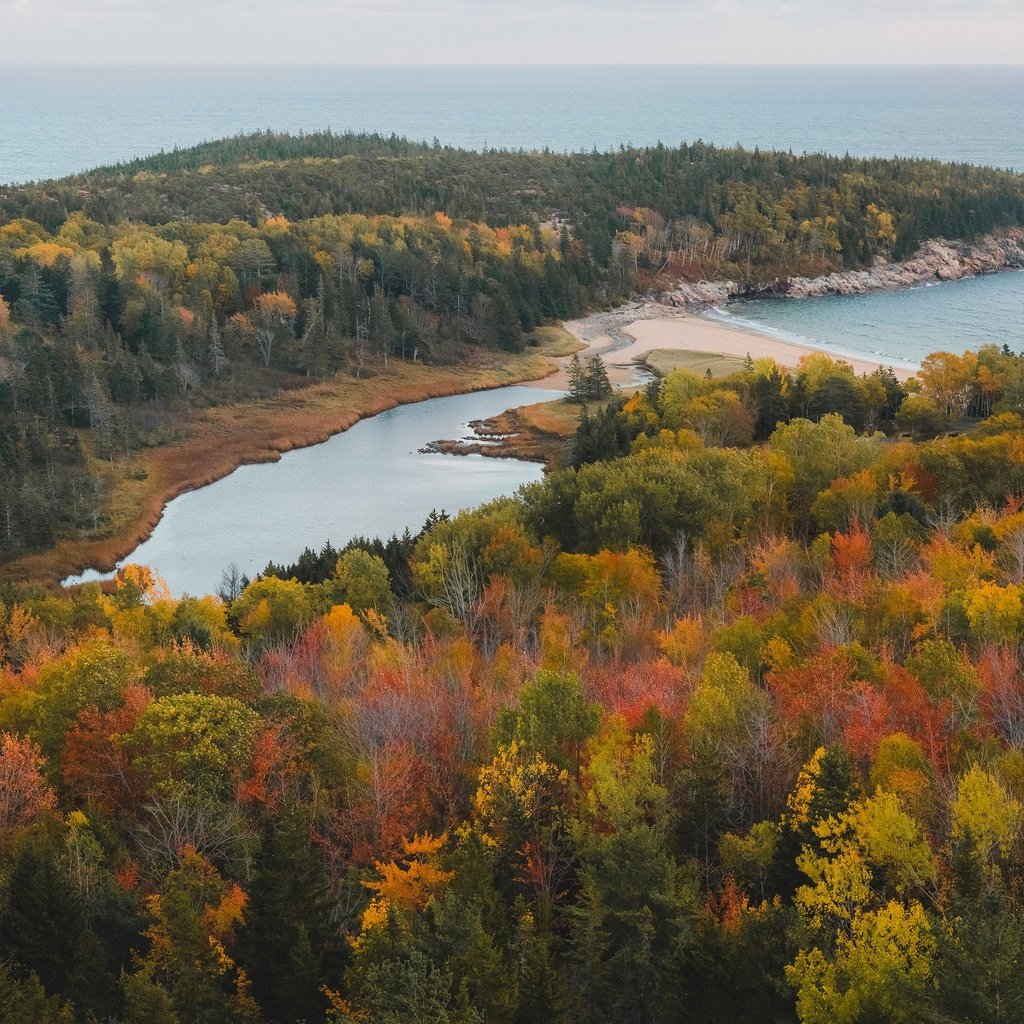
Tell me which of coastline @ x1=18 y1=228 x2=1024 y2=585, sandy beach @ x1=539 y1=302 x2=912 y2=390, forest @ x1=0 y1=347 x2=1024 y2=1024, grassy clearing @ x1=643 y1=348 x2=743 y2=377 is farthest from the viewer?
sandy beach @ x1=539 y1=302 x2=912 y2=390

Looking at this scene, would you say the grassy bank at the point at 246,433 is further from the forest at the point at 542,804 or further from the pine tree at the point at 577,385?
the forest at the point at 542,804

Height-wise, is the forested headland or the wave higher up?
the forested headland

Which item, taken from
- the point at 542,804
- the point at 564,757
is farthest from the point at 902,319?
the point at 542,804

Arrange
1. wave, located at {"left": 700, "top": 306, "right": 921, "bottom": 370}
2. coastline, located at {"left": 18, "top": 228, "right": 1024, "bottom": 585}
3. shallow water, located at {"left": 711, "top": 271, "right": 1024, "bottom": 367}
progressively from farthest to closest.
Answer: shallow water, located at {"left": 711, "top": 271, "right": 1024, "bottom": 367} < wave, located at {"left": 700, "top": 306, "right": 921, "bottom": 370} < coastline, located at {"left": 18, "top": 228, "right": 1024, "bottom": 585}

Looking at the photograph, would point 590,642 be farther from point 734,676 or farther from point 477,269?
point 477,269

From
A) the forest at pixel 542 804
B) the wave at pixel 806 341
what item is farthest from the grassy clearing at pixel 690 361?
the forest at pixel 542 804

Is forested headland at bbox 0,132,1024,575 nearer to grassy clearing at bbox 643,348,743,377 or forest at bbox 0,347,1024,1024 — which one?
grassy clearing at bbox 643,348,743,377

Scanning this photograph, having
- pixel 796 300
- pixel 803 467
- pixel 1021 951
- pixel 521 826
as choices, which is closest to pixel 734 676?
pixel 521 826

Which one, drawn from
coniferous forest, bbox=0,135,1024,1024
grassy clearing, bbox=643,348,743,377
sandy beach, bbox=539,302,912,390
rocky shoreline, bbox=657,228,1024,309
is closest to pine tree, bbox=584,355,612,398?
sandy beach, bbox=539,302,912,390
